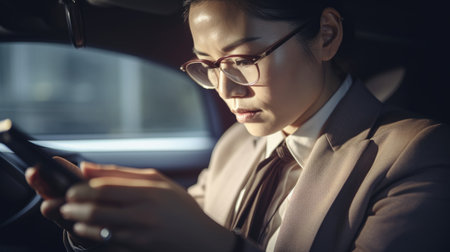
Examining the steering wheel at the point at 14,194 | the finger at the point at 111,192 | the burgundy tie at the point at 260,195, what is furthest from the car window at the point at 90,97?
the finger at the point at 111,192

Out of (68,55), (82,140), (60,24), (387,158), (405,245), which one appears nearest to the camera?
(405,245)

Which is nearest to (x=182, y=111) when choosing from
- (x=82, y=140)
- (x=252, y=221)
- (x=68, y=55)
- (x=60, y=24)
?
(x=68, y=55)

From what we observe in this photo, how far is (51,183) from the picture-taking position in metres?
0.84

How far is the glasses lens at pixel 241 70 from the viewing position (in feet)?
3.88

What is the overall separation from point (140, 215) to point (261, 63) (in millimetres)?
592

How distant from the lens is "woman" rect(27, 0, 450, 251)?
841 millimetres

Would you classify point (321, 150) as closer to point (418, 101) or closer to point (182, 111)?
point (418, 101)

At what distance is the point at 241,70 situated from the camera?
1.20 m

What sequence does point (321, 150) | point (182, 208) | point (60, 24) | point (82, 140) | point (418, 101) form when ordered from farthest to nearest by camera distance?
1. point (82, 140)
2. point (418, 101)
3. point (60, 24)
4. point (321, 150)
5. point (182, 208)

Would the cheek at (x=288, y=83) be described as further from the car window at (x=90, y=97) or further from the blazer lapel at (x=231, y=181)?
the car window at (x=90, y=97)

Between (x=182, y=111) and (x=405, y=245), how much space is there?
385cm

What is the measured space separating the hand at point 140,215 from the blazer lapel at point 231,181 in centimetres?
73

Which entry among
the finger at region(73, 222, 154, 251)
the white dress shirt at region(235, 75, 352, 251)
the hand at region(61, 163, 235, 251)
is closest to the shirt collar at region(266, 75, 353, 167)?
the white dress shirt at region(235, 75, 352, 251)

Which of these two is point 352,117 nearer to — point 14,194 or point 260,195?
point 260,195
